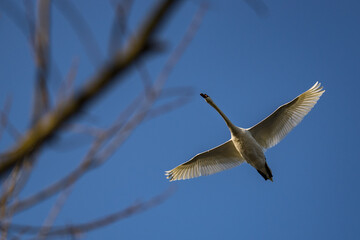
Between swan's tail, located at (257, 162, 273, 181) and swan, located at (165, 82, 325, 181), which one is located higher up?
swan, located at (165, 82, 325, 181)

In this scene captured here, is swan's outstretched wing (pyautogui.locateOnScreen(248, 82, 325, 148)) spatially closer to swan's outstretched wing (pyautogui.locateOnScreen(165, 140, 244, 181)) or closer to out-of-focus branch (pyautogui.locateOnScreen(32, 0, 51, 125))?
swan's outstretched wing (pyautogui.locateOnScreen(165, 140, 244, 181))

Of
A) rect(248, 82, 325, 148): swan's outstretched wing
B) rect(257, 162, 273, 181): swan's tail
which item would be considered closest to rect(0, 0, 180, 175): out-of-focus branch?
rect(248, 82, 325, 148): swan's outstretched wing

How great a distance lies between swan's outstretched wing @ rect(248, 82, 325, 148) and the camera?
43.9ft

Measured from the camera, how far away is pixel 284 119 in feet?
45.7

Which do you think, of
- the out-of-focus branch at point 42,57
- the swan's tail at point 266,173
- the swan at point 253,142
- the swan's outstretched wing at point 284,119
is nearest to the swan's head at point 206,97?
the swan at point 253,142

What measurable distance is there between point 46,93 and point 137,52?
537mm

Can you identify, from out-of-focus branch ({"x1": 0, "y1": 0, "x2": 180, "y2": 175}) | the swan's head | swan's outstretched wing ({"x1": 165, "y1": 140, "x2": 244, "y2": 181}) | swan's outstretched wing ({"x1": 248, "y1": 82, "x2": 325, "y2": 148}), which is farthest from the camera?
swan's outstretched wing ({"x1": 165, "y1": 140, "x2": 244, "y2": 181})

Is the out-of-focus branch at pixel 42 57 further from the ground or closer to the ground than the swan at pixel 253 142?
closer to the ground

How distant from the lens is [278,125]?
14.1m

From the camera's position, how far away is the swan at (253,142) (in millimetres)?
13289

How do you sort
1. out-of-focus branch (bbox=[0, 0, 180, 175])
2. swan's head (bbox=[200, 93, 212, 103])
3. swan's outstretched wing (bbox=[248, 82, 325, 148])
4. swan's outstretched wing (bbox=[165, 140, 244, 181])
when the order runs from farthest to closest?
1. swan's outstretched wing (bbox=[165, 140, 244, 181])
2. swan's head (bbox=[200, 93, 212, 103])
3. swan's outstretched wing (bbox=[248, 82, 325, 148])
4. out-of-focus branch (bbox=[0, 0, 180, 175])

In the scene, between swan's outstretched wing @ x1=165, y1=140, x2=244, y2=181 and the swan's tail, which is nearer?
the swan's tail

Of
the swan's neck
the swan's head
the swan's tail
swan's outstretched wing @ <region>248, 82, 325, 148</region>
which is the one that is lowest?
the swan's tail

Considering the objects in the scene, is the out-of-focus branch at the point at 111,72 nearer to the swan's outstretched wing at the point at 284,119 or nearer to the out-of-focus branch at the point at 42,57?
the out-of-focus branch at the point at 42,57
